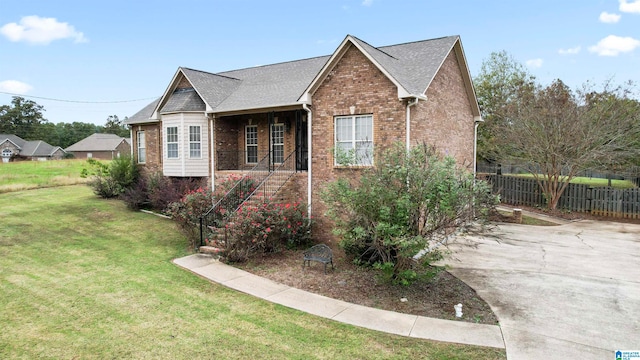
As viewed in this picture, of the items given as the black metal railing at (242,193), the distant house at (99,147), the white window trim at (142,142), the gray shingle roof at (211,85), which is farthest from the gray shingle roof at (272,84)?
the distant house at (99,147)

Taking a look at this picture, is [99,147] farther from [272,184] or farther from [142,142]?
[272,184]

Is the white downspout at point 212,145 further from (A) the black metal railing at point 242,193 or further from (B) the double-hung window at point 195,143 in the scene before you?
(A) the black metal railing at point 242,193

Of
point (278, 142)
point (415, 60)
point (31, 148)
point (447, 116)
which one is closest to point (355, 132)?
point (415, 60)

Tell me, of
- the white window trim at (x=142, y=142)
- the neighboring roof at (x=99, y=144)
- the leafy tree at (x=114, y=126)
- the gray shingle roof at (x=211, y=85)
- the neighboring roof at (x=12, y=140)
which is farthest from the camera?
the leafy tree at (x=114, y=126)

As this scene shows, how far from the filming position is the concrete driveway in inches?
218

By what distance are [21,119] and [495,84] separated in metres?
99.7

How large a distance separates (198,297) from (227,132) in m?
10.4

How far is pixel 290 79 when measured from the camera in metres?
16.0

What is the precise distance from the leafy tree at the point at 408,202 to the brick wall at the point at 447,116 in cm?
317

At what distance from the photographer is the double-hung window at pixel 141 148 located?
1930cm

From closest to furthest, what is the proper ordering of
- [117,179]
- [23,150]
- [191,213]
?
[191,213]
[117,179]
[23,150]

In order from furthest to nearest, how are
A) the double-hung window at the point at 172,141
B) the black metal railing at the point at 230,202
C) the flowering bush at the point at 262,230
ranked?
the double-hung window at the point at 172,141, the black metal railing at the point at 230,202, the flowering bush at the point at 262,230

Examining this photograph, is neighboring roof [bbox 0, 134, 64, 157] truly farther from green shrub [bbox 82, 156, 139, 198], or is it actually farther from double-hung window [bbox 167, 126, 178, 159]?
double-hung window [bbox 167, 126, 178, 159]

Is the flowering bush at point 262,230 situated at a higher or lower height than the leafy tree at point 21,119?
lower
